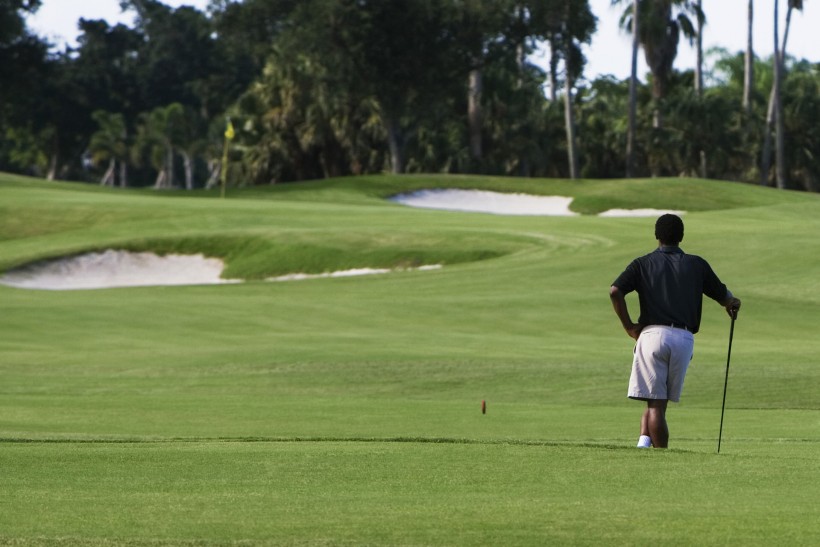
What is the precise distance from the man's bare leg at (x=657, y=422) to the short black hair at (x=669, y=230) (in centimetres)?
109

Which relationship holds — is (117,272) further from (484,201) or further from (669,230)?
(669,230)

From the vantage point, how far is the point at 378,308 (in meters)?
28.2

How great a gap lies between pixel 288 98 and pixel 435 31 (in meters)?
13.2

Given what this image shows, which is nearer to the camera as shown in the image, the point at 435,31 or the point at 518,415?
the point at 518,415

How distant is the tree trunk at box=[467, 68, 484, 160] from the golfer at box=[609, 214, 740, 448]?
239 ft

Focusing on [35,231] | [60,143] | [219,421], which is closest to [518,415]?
[219,421]

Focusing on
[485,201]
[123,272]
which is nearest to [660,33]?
[485,201]

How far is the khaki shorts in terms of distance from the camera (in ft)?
34.0

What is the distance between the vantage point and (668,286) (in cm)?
1041

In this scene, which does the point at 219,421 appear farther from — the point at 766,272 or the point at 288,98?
the point at 288,98

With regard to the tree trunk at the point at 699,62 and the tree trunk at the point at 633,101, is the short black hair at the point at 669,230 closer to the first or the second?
the tree trunk at the point at 633,101

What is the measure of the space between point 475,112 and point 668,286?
246ft

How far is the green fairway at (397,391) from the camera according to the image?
7820 mm

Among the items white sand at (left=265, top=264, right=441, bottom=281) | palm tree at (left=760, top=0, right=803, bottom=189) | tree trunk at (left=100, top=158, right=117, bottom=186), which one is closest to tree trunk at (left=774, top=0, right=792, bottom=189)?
palm tree at (left=760, top=0, right=803, bottom=189)
